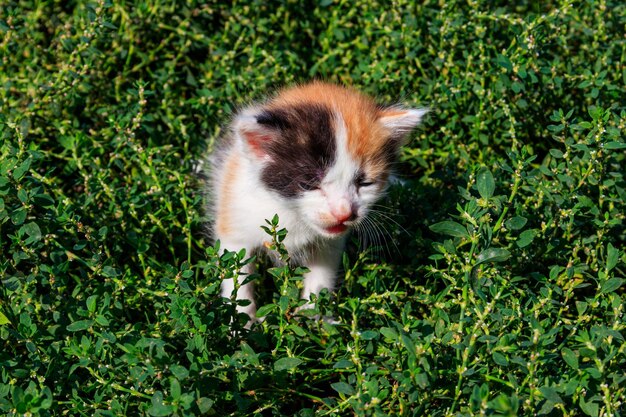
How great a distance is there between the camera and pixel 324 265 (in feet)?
12.1

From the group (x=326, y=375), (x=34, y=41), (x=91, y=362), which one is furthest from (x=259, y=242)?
(x=34, y=41)

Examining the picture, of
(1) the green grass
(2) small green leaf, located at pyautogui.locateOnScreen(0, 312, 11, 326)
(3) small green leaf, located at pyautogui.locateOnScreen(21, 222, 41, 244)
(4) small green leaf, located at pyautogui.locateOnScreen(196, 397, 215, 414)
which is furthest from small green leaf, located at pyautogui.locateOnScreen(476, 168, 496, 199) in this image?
(2) small green leaf, located at pyautogui.locateOnScreen(0, 312, 11, 326)

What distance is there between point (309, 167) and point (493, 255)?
0.81m

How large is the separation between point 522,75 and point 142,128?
193 cm

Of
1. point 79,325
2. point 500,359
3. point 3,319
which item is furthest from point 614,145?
point 3,319

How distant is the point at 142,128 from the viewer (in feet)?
13.6

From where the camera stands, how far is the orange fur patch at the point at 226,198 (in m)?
3.51

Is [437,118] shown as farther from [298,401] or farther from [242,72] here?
[298,401]

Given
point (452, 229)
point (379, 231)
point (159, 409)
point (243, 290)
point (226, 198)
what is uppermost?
point (452, 229)

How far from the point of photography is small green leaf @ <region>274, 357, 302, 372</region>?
2680mm

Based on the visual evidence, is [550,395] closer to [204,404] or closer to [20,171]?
[204,404]

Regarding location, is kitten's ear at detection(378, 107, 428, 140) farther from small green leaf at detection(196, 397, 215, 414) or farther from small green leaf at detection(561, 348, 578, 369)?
small green leaf at detection(196, 397, 215, 414)

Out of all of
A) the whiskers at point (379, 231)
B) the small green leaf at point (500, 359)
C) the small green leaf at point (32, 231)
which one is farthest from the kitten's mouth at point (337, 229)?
the small green leaf at point (32, 231)

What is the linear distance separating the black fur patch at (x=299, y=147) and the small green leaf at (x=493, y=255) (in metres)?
0.71
